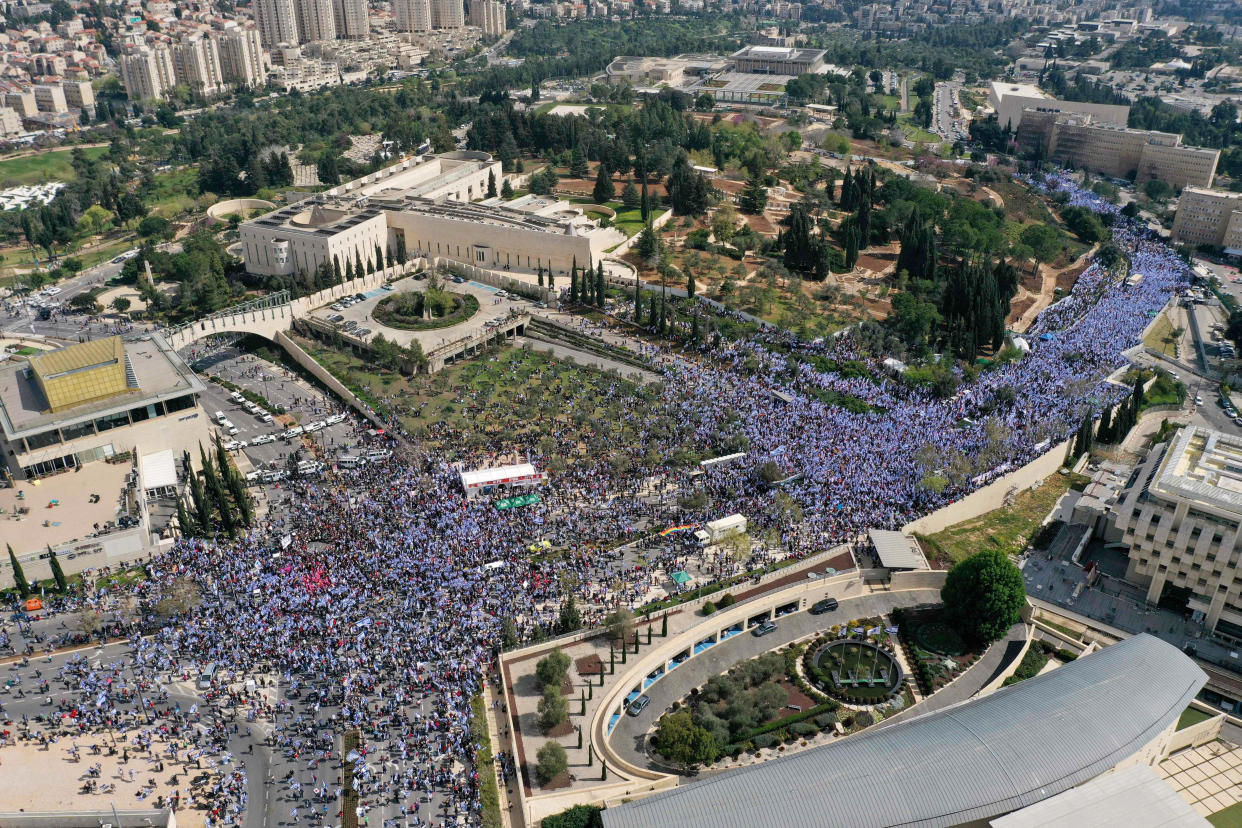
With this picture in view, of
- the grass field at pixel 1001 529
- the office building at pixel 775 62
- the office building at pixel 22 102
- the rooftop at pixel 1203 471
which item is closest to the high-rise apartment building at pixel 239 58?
the office building at pixel 22 102

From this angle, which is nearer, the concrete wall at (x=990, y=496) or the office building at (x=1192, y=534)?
the office building at (x=1192, y=534)

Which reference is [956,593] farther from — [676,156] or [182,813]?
[676,156]

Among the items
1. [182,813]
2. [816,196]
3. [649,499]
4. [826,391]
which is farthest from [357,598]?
[816,196]

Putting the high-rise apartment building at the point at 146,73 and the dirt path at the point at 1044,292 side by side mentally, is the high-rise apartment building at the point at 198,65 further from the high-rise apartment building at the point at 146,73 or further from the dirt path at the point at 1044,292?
the dirt path at the point at 1044,292

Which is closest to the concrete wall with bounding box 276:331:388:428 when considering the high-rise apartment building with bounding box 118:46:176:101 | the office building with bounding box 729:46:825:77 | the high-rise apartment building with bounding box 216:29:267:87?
the high-rise apartment building with bounding box 118:46:176:101

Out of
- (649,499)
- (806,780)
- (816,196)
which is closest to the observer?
(806,780)

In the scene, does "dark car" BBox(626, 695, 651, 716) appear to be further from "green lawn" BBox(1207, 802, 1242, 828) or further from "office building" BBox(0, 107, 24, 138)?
"office building" BBox(0, 107, 24, 138)

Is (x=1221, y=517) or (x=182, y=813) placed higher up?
(x=1221, y=517)
